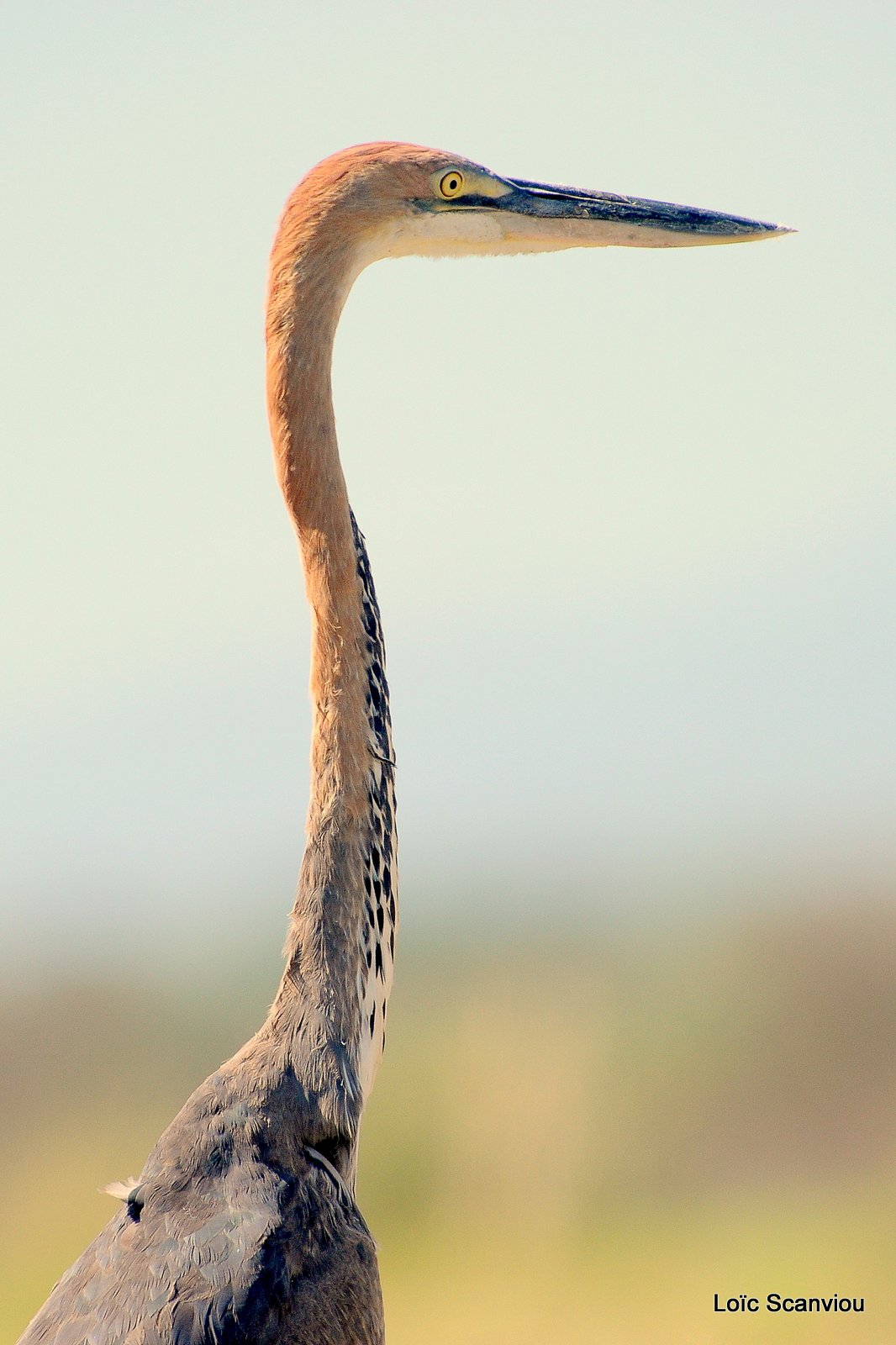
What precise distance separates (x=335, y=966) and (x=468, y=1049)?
10.4 metres

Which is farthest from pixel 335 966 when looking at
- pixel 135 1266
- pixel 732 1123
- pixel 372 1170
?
pixel 732 1123

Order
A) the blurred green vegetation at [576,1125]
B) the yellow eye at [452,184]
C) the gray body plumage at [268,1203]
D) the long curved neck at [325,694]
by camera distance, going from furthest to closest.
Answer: the blurred green vegetation at [576,1125]
the yellow eye at [452,184]
the long curved neck at [325,694]
the gray body plumage at [268,1203]

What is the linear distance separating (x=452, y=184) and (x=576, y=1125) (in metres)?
11.3

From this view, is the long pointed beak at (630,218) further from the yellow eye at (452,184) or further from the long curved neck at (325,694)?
the long curved neck at (325,694)

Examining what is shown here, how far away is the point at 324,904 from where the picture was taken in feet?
12.5

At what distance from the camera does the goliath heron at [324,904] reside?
3.41 metres

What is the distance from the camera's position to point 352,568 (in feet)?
12.6

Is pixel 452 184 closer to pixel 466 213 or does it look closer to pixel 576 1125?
pixel 466 213

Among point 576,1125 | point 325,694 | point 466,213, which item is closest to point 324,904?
point 325,694

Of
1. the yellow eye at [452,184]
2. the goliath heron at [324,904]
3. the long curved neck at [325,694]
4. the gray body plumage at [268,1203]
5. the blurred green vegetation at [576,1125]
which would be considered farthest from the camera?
the blurred green vegetation at [576,1125]

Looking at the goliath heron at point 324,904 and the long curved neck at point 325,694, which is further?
the long curved neck at point 325,694

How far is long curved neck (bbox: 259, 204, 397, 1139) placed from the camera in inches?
149

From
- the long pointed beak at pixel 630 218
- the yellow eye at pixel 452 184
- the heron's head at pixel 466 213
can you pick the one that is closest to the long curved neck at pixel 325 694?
the heron's head at pixel 466 213

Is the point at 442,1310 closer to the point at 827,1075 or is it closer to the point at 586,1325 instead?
the point at 586,1325
